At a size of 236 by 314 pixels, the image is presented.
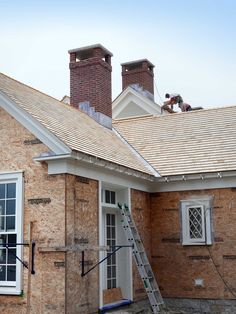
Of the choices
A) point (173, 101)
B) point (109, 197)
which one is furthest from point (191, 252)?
point (173, 101)

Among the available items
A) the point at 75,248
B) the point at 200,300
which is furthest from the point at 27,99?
the point at 200,300

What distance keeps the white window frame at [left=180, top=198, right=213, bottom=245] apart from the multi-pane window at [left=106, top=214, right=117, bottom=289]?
1965 mm

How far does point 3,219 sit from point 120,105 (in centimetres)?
1477

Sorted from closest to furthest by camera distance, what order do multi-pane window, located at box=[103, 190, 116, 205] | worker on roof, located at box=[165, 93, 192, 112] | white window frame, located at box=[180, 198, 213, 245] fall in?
multi-pane window, located at box=[103, 190, 116, 205] → white window frame, located at box=[180, 198, 213, 245] → worker on roof, located at box=[165, 93, 192, 112]

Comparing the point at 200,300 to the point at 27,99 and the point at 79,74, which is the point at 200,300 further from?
the point at 79,74

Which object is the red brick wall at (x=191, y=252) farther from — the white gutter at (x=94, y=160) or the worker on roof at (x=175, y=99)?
the worker on roof at (x=175, y=99)

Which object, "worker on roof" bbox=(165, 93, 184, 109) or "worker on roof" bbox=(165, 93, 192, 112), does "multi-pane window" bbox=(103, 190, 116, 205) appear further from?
"worker on roof" bbox=(165, 93, 184, 109)

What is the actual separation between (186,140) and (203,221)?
2932 mm

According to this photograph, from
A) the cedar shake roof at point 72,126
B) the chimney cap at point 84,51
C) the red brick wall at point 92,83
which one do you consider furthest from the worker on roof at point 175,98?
the cedar shake roof at point 72,126

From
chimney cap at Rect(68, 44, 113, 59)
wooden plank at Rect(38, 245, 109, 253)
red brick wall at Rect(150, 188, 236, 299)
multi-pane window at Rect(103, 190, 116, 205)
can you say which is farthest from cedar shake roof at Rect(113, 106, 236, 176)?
wooden plank at Rect(38, 245, 109, 253)

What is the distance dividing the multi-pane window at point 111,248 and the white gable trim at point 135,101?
1118cm

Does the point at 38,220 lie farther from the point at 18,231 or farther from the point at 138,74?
the point at 138,74

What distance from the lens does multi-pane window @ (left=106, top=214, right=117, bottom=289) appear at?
1248cm

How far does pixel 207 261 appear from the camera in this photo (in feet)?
43.5
